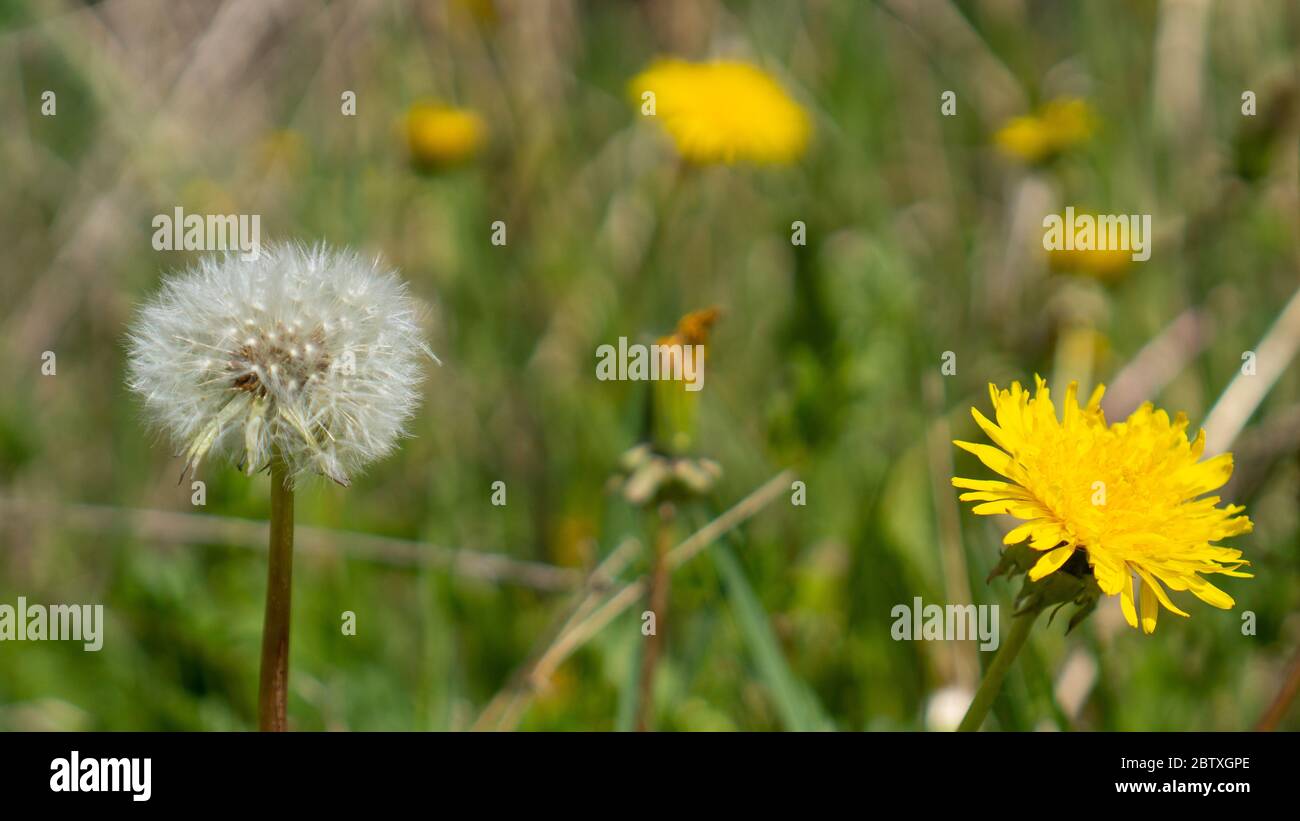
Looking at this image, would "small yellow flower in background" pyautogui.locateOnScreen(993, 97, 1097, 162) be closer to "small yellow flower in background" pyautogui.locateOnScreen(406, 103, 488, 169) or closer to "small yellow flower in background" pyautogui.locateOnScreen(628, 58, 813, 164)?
"small yellow flower in background" pyautogui.locateOnScreen(628, 58, 813, 164)

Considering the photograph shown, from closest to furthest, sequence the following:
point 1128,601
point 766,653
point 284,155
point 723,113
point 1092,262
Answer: point 1128,601 → point 766,653 → point 1092,262 → point 723,113 → point 284,155

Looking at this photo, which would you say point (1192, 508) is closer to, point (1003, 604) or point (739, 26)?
point (1003, 604)

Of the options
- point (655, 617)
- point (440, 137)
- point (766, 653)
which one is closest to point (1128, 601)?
point (766, 653)

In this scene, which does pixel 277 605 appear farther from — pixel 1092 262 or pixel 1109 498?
pixel 1092 262

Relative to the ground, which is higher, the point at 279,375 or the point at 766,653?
the point at 279,375

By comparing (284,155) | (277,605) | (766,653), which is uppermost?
(284,155)
